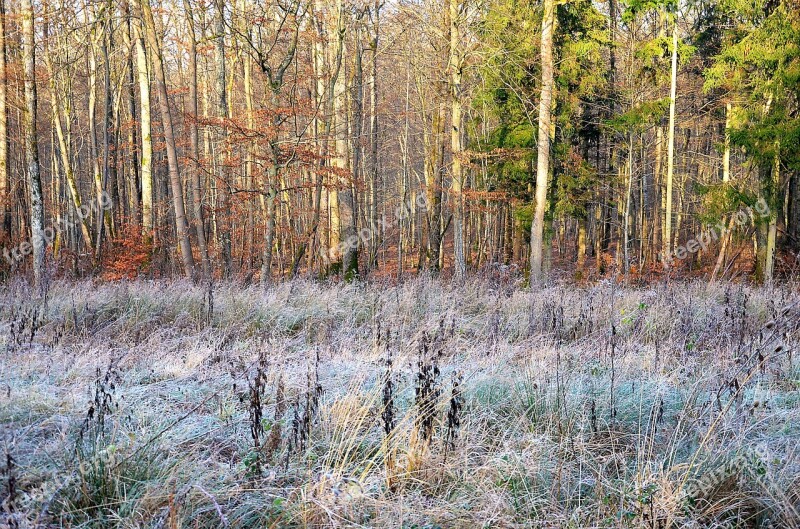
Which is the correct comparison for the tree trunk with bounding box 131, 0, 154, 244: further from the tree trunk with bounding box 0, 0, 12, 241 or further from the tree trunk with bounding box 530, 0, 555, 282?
the tree trunk with bounding box 530, 0, 555, 282

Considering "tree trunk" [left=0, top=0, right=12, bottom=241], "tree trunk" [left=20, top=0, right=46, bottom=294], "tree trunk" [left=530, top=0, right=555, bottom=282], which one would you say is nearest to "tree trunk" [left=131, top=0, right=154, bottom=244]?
"tree trunk" [left=20, top=0, right=46, bottom=294]

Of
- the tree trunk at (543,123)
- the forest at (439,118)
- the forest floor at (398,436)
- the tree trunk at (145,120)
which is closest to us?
the forest floor at (398,436)

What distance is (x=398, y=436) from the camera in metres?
3.07

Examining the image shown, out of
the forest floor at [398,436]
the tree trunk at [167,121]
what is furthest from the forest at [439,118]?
the forest floor at [398,436]

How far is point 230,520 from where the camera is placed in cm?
256

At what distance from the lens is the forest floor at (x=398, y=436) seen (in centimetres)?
262

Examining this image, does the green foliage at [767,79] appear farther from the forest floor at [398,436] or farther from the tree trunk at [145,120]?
the tree trunk at [145,120]

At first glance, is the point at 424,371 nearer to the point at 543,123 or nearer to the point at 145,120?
the point at 543,123

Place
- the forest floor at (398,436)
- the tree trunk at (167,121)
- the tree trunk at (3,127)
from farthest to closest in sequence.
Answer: the tree trunk at (3,127) → the tree trunk at (167,121) → the forest floor at (398,436)

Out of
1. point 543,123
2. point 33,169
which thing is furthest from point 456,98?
point 33,169

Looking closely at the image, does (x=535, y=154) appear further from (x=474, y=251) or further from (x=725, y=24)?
(x=474, y=251)

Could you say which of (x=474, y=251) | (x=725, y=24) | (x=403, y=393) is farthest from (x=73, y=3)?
(x=474, y=251)

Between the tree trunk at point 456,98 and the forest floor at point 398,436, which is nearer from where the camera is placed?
the forest floor at point 398,436

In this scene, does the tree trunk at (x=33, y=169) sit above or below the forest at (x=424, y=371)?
above
